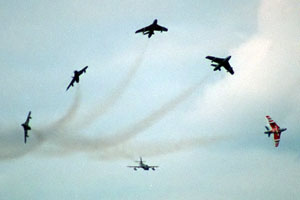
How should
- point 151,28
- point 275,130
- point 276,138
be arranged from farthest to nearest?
point 276,138
point 275,130
point 151,28

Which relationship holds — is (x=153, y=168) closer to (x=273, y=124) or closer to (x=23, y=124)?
(x=273, y=124)

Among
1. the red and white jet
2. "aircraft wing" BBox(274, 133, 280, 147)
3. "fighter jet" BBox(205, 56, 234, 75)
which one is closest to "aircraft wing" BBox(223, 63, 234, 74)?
"fighter jet" BBox(205, 56, 234, 75)

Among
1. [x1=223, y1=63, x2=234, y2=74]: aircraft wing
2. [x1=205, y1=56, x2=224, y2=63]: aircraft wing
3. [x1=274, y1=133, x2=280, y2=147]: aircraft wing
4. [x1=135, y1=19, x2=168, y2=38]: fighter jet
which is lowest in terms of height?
[x1=274, y1=133, x2=280, y2=147]: aircraft wing

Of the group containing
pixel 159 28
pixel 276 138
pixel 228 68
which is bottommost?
pixel 276 138

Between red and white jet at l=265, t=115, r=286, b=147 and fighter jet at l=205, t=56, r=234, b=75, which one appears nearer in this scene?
fighter jet at l=205, t=56, r=234, b=75

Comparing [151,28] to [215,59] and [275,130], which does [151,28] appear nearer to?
[215,59]

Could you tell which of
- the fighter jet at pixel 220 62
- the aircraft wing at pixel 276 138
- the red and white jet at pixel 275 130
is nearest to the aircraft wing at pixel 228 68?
the fighter jet at pixel 220 62

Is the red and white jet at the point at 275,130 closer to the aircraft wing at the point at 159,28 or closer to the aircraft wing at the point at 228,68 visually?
the aircraft wing at the point at 228,68

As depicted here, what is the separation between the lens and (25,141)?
13612 centimetres

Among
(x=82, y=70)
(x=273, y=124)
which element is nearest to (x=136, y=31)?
(x=82, y=70)

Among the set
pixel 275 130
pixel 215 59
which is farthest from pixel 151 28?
pixel 275 130

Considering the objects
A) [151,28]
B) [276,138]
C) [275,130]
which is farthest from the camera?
[276,138]

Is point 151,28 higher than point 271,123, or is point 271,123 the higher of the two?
point 151,28

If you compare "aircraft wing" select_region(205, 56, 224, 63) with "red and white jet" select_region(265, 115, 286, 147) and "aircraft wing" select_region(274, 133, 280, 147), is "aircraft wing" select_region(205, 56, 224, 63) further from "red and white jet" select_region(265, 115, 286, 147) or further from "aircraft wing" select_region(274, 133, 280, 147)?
"aircraft wing" select_region(274, 133, 280, 147)
